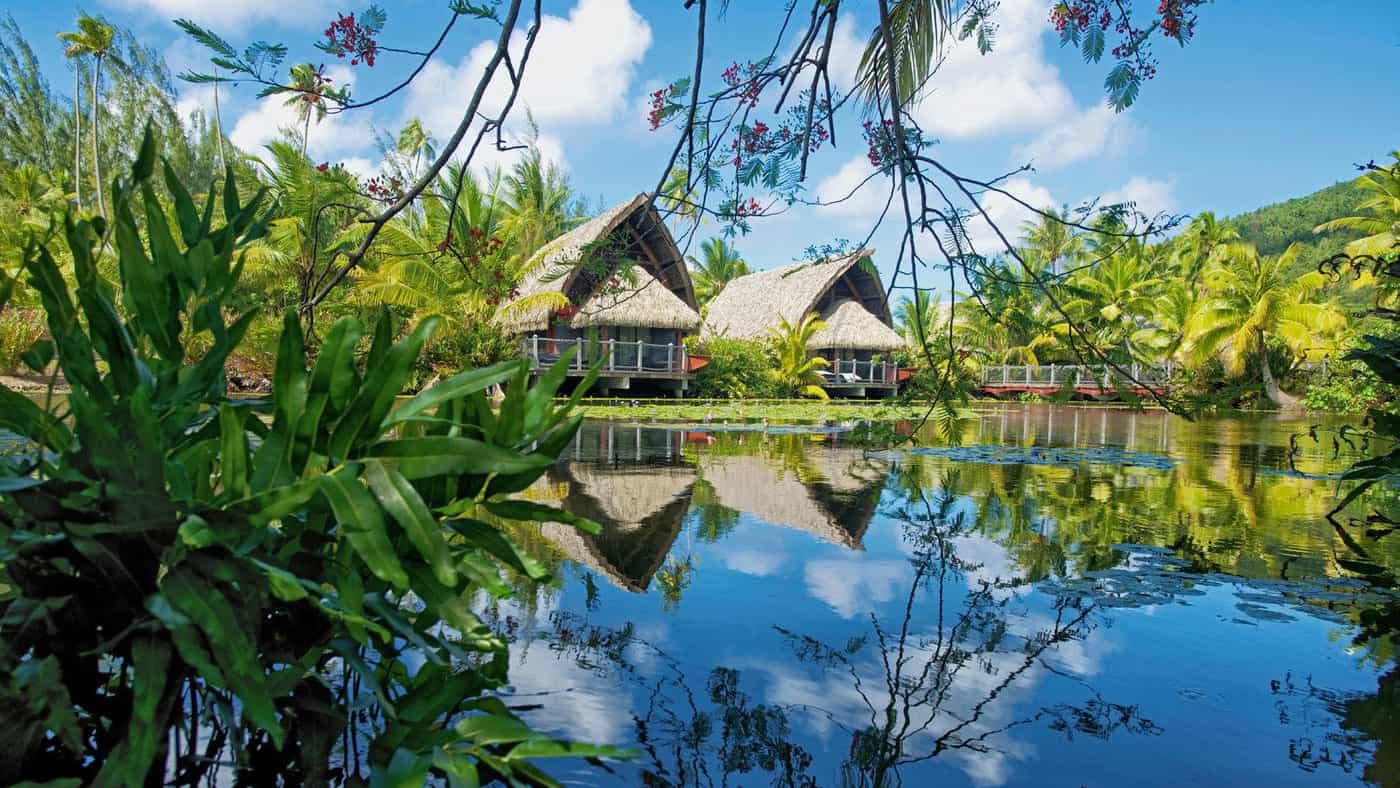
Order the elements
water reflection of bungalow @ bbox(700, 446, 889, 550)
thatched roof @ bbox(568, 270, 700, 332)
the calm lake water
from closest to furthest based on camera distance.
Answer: the calm lake water → water reflection of bungalow @ bbox(700, 446, 889, 550) → thatched roof @ bbox(568, 270, 700, 332)

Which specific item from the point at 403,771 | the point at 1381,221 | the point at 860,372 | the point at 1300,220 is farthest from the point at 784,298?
the point at 1300,220

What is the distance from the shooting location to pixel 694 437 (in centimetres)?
991

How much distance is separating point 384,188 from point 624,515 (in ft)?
7.06

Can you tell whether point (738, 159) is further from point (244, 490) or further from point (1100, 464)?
point (1100, 464)

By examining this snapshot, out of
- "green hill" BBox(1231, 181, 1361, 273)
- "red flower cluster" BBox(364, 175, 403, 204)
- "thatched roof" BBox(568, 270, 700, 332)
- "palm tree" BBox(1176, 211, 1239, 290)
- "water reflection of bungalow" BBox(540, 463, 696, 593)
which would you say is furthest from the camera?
"green hill" BBox(1231, 181, 1361, 273)

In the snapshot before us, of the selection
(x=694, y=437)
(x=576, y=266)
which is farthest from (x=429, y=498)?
(x=694, y=437)

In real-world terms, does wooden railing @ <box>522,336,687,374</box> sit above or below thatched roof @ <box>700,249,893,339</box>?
below

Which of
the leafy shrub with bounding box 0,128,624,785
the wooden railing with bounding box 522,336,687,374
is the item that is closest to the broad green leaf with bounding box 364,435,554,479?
the leafy shrub with bounding box 0,128,624,785

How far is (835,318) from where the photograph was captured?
24.1 meters

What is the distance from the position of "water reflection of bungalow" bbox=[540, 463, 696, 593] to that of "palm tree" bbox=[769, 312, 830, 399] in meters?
14.7

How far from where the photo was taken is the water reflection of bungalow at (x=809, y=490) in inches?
162

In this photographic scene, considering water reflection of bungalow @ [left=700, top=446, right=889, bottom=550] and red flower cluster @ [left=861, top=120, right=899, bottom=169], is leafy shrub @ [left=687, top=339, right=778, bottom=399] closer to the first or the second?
water reflection of bungalow @ [left=700, top=446, right=889, bottom=550]

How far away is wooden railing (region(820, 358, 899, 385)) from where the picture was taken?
23.7 meters

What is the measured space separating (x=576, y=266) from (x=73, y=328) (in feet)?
5.99
